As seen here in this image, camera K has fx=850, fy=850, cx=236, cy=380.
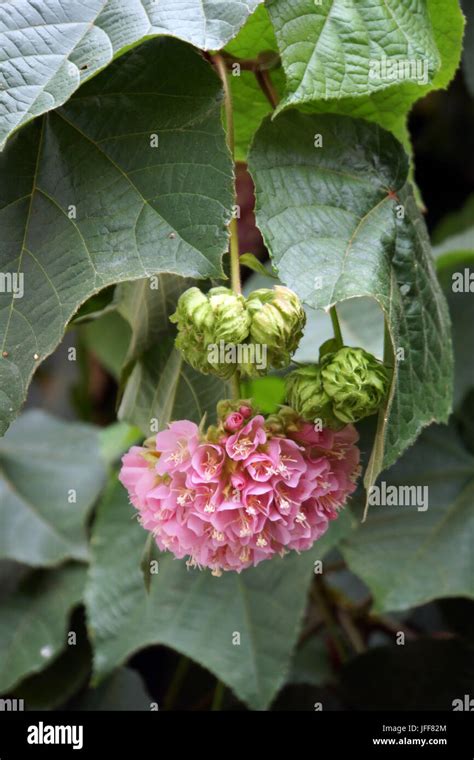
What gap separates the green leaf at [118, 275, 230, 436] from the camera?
78cm

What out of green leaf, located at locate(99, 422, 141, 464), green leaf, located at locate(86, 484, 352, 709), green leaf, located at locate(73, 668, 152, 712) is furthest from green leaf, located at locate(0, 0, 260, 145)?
green leaf, located at locate(73, 668, 152, 712)

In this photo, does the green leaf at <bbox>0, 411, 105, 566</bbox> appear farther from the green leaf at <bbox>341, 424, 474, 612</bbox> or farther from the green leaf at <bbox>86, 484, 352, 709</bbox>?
the green leaf at <bbox>341, 424, 474, 612</bbox>

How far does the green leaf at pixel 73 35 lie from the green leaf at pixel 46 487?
87cm

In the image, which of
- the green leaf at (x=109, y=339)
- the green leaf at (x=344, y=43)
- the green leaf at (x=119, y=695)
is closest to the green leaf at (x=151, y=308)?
the green leaf at (x=344, y=43)

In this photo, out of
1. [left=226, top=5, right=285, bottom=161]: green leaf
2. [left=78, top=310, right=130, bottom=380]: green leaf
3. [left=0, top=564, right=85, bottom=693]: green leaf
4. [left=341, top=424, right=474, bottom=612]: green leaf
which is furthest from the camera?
[left=78, top=310, right=130, bottom=380]: green leaf

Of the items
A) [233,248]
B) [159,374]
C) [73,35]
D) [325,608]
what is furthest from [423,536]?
[73,35]

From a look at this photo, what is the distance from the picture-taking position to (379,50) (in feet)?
2.24

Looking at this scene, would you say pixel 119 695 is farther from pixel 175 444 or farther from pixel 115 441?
pixel 175 444

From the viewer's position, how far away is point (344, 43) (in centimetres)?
67

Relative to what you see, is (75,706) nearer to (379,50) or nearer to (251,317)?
(251,317)

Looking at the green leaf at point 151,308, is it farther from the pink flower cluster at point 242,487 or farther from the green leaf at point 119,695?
the green leaf at point 119,695

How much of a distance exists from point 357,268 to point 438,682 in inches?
32.8

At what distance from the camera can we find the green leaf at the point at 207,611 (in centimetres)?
111

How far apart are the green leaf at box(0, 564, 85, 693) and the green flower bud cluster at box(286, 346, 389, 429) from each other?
799mm
